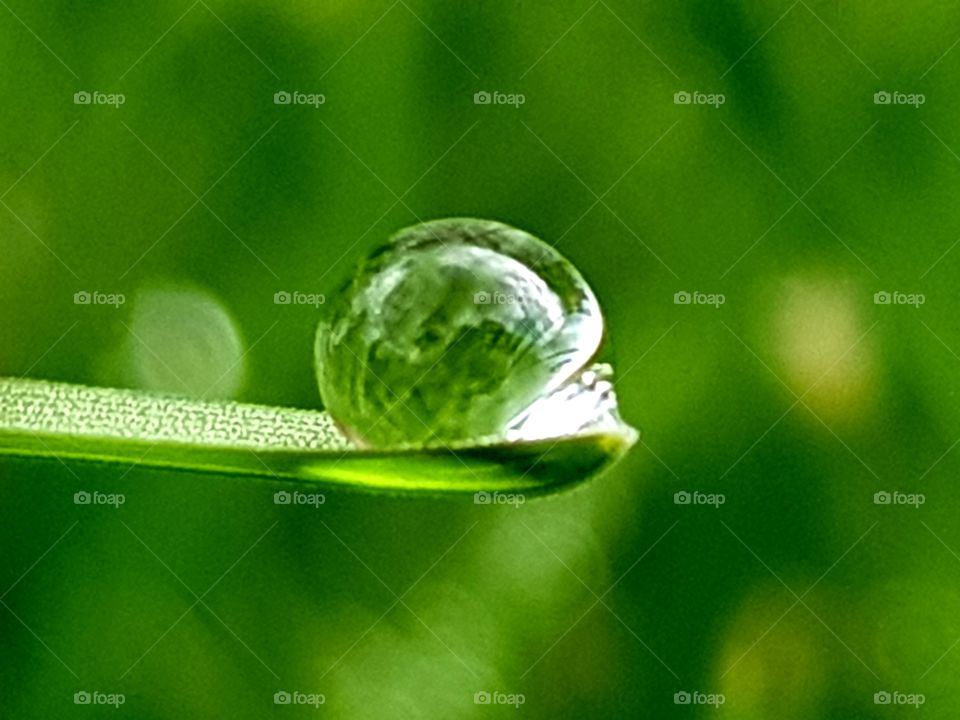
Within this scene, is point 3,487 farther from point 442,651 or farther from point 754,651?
point 754,651

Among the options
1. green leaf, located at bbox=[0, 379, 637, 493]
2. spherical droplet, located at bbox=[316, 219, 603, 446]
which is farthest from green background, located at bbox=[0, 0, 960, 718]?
green leaf, located at bbox=[0, 379, 637, 493]

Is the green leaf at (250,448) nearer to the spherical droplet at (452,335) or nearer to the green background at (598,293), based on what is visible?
the spherical droplet at (452,335)

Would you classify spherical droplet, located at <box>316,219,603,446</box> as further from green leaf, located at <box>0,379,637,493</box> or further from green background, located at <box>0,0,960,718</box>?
green background, located at <box>0,0,960,718</box>

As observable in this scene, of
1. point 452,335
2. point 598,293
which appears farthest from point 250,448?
point 598,293

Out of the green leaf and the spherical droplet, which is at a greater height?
the spherical droplet

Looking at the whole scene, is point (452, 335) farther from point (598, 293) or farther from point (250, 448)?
point (598, 293)

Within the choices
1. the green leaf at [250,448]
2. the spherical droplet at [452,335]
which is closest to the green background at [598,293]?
the spherical droplet at [452,335]

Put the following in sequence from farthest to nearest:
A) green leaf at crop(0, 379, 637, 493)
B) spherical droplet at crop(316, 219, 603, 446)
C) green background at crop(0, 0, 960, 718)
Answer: green background at crop(0, 0, 960, 718) → spherical droplet at crop(316, 219, 603, 446) → green leaf at crop(0, 379, 637, 493)
